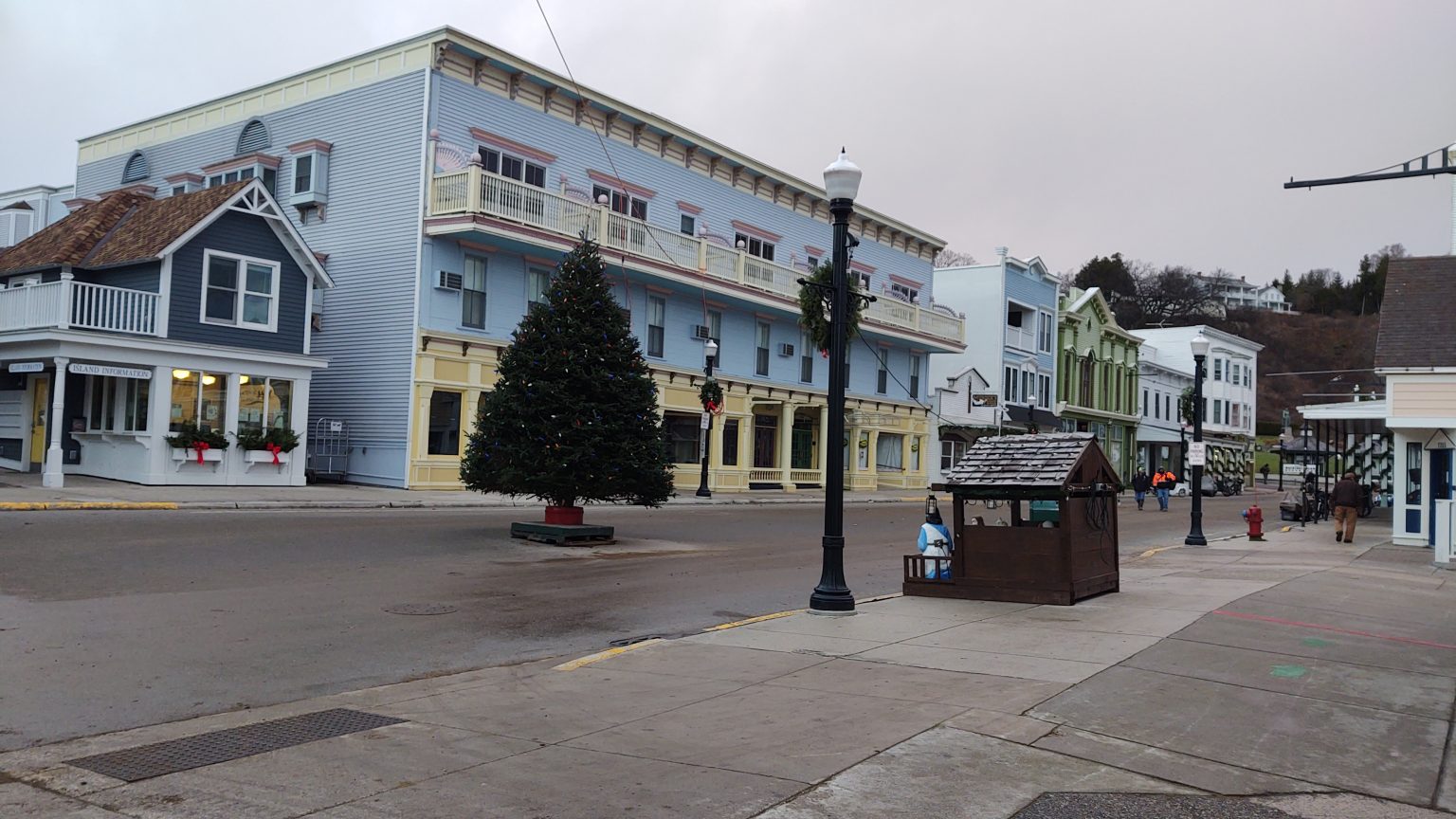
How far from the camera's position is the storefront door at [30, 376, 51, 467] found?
26500mm

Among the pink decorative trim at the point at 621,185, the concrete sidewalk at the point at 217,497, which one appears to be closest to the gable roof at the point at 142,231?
the concrete sidewalk at the point at 217,497

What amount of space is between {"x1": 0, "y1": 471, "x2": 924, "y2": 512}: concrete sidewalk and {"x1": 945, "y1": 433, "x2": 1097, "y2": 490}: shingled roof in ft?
44.3

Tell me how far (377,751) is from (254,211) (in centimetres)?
2278

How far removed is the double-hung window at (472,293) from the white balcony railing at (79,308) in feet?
24.3

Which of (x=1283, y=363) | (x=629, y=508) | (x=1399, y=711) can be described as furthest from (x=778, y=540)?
(x=1283, y=363)

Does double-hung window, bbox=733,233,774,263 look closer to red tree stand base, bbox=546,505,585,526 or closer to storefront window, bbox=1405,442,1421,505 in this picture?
storefront window, bbox=1405,442,1421,505

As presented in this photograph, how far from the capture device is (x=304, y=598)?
11.9 metres

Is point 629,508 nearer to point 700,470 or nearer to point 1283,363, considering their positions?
point 700,470

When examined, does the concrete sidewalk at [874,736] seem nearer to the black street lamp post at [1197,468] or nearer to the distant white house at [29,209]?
the black street lamp post at [1197,468]

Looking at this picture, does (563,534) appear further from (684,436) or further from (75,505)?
(684,436)

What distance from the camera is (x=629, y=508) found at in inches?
1115

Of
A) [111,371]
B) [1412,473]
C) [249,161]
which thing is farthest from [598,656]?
[249,161]

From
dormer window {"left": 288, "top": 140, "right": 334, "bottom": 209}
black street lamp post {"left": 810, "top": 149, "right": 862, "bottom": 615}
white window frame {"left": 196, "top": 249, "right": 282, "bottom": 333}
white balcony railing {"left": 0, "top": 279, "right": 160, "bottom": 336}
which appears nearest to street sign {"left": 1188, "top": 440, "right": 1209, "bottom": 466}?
black street lamp post {"left": 810, "top": 149, "right": 862, "bottom": 615}

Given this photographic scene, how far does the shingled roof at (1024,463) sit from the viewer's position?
12211 millimetres
